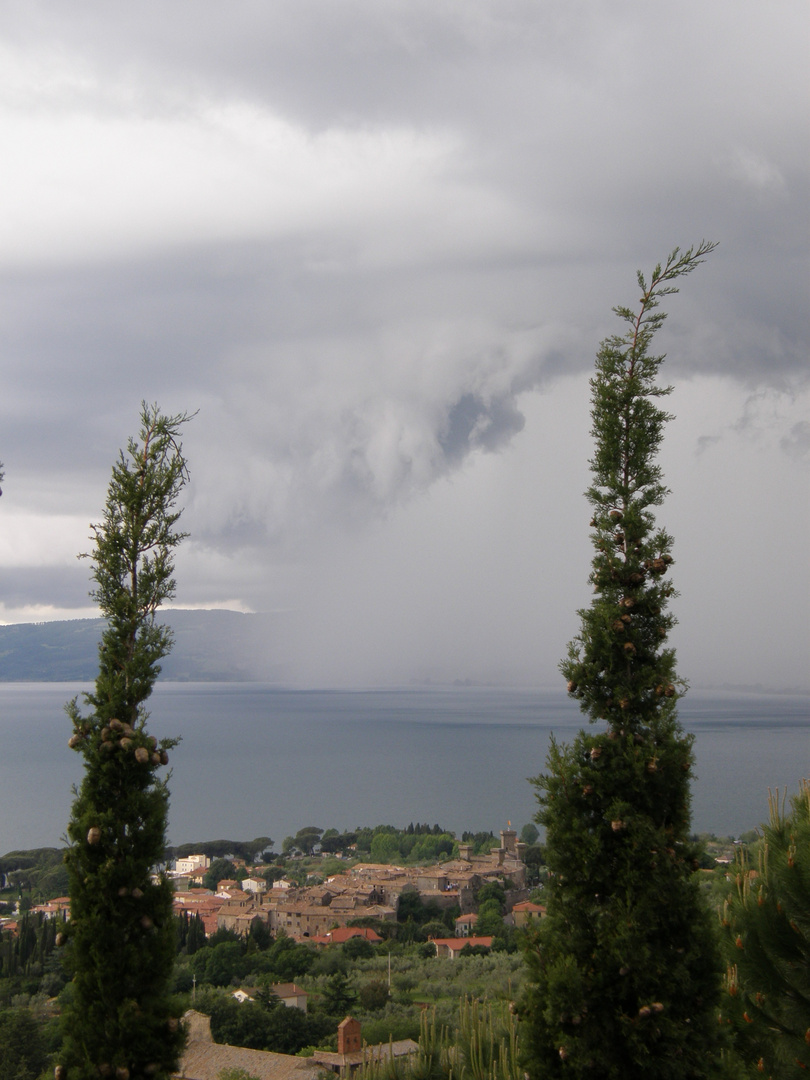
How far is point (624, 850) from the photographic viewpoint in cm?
497

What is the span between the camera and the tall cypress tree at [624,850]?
471 cm

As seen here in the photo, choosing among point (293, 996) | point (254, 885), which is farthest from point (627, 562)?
point (254, 885)

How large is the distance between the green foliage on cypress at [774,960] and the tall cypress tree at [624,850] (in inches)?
36.0

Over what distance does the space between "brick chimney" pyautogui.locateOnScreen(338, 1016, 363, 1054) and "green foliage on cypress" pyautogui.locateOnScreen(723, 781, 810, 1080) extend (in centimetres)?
1011

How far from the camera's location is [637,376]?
6.01m

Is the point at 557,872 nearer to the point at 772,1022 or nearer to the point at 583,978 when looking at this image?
the point at 583,978

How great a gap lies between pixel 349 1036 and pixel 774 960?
37.3 feet

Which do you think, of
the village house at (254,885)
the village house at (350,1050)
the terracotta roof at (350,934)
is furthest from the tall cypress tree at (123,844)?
the village house at (254,885)

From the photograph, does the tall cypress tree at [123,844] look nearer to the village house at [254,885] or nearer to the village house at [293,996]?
the village house at [293,996]

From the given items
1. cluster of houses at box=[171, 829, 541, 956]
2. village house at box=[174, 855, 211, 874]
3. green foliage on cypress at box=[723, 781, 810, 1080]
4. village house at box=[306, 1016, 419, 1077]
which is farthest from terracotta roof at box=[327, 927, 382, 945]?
green foliage on cypress at box=[723, 781, 810, 1080]

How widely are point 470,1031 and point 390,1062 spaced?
68.7 inches

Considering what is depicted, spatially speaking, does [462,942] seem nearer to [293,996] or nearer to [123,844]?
[293,996]

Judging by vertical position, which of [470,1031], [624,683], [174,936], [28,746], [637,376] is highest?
[637,376]

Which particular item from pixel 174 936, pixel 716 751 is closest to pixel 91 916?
pixel 174 936
